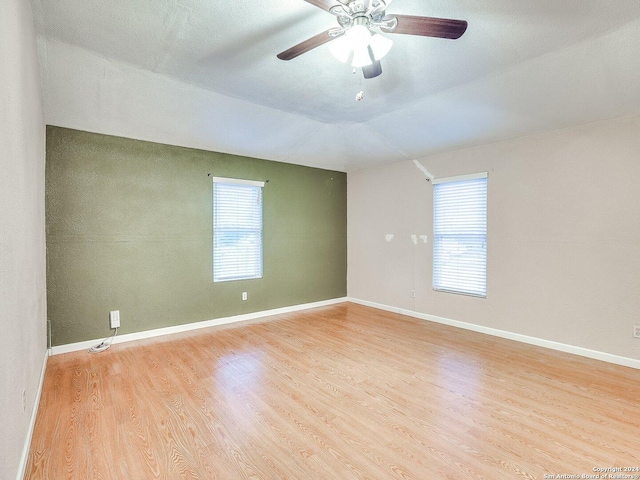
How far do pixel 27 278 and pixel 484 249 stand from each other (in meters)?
4.57

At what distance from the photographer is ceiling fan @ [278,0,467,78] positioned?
1.79 metres

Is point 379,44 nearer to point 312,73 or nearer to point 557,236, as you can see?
point 312,73

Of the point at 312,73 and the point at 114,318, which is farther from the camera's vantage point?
the point at 114,318

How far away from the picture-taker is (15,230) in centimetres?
165

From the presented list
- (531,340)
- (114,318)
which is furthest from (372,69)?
(114,318)

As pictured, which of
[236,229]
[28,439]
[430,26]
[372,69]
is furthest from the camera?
[236,229]

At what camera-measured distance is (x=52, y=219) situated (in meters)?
3.47

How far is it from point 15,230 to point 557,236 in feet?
15.2

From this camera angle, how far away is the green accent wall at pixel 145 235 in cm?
356

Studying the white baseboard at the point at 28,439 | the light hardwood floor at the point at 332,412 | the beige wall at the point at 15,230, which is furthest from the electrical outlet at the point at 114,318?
the beige wall at the point at 15,230

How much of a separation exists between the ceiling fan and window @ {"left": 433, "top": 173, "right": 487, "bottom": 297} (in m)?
2.81

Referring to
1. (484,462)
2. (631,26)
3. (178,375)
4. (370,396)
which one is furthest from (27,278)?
(631,26)

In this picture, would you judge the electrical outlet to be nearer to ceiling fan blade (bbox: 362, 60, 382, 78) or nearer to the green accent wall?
the green accent wall

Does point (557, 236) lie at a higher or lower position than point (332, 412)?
higher
